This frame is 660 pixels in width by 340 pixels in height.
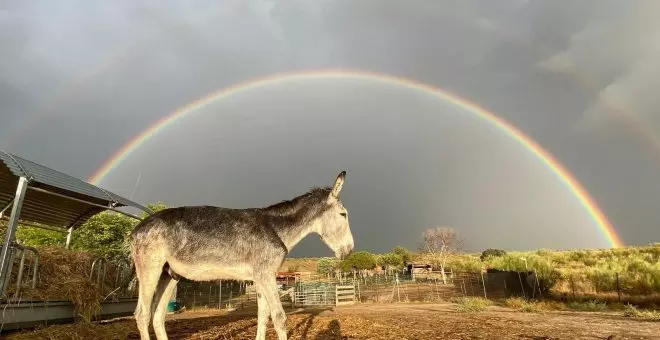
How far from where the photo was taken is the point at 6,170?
8.38 metres

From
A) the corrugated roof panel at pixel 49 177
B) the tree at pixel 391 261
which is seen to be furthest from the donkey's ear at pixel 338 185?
the tree at pixel 391 261

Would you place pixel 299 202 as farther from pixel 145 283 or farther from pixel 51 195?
pixel 51 195

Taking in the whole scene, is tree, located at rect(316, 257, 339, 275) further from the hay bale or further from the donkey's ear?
the donkey's ear

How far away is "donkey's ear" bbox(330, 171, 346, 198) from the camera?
24.5 feet

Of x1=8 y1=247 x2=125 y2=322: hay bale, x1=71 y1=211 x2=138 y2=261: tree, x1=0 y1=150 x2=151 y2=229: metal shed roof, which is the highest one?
x1=71 y1=211 x2=138 y2=261: tree

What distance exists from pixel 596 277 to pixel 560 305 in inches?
347

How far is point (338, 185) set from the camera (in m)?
7.54

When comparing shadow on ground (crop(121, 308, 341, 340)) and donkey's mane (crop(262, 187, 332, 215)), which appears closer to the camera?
donkey's mane (crop(262, 187, 332, 215))

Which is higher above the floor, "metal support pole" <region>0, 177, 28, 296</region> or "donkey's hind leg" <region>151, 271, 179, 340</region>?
"metal support pole" <region>0, 177, 28, 296</region>

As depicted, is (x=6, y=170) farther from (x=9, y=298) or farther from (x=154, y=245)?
(x=154, y=245)

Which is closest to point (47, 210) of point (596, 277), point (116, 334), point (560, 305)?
point (116, 334)

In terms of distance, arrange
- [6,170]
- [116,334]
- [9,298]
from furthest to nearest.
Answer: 1. [116,334]
2. [6,170]
3. [9,298]

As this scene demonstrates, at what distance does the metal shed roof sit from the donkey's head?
18.3 ft

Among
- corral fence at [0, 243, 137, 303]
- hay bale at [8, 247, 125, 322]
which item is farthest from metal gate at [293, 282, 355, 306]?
hay bale at [8, 247, 125, 322]
